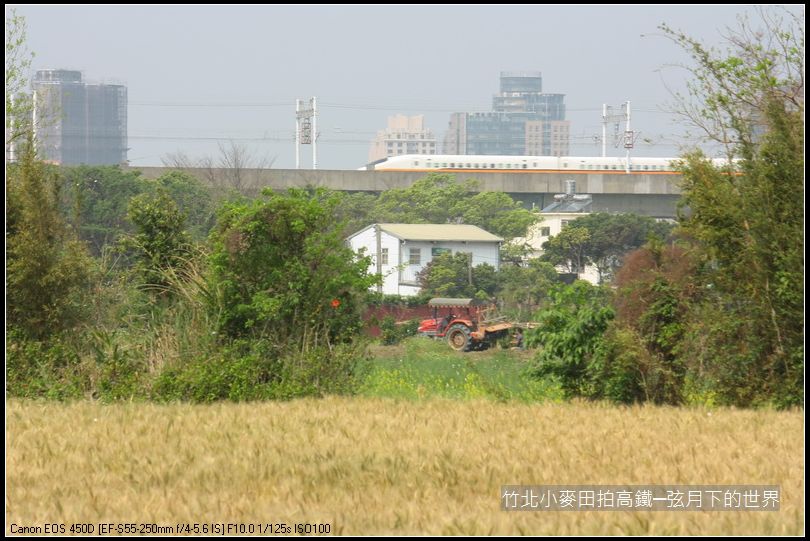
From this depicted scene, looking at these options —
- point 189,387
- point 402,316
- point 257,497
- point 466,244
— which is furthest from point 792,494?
point 466,244

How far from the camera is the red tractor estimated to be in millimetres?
41125

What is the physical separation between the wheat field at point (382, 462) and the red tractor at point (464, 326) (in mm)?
28032

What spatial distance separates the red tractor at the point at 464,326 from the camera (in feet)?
135

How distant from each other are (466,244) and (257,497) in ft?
196

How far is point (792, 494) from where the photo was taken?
7582 mm

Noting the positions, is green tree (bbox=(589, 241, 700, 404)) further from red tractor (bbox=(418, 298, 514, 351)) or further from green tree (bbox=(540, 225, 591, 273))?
green tree (bbox=(540, 225, 591, 273))

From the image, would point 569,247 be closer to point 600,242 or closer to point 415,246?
point 600,242

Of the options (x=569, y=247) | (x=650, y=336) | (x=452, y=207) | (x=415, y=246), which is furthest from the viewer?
(x=452, y=207)

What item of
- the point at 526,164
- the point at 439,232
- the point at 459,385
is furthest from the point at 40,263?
the point at 526,164

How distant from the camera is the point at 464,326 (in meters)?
42.5

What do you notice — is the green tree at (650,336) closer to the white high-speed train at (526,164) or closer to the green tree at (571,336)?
the green tree at (571,336)

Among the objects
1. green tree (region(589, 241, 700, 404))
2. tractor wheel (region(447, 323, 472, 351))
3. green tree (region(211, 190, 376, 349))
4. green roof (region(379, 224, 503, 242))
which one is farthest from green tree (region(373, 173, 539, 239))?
green tree (region(589, 241, 700, 404))

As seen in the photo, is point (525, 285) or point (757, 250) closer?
point (757, 250)

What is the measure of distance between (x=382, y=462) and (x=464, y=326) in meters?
33.9
